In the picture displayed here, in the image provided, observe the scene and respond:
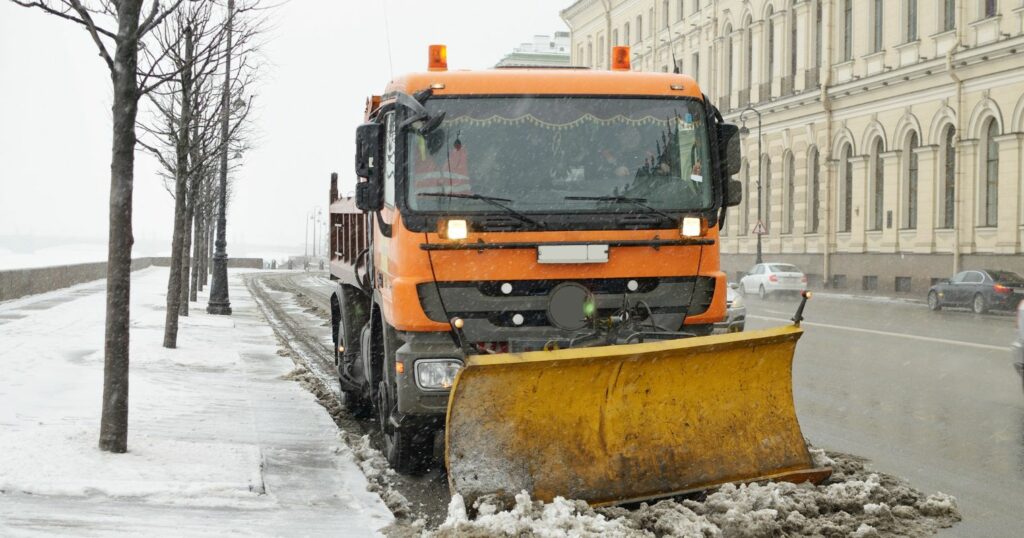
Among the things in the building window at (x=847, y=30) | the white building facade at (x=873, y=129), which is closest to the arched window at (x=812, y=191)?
the white building facade at (x=873, y=129)

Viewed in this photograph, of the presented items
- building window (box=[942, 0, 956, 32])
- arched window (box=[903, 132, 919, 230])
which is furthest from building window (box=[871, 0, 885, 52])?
building window (box=[942, 0, 956, 32])

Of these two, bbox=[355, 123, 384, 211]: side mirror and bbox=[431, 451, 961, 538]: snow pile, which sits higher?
bbox=[355, 123, 384, 211]: side mirror

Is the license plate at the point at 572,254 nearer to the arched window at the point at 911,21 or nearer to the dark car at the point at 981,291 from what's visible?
the dark car at the point at 981,291

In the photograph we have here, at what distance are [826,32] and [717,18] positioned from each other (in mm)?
11052

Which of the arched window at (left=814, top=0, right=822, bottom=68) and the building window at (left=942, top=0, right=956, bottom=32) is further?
the arched window at (left=814, top=0, right=822, bottom=68)

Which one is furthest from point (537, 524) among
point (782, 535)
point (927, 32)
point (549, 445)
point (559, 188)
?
point (927, 32)

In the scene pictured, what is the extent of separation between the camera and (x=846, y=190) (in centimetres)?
4250

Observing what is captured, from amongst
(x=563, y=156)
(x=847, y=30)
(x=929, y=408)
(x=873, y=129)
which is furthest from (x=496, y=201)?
(x=847, y=30)

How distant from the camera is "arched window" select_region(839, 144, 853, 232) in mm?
42281

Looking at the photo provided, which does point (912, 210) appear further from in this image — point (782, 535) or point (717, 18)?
point (782, 535)

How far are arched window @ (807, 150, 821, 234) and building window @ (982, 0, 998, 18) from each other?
11.8 m

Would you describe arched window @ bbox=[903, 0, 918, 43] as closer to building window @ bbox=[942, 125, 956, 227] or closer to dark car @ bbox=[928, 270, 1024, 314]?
building window @ bbox=[942, 125, 956, 227]

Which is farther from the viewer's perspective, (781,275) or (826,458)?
(781,275)

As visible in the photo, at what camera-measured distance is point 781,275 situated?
37906 millimetres
